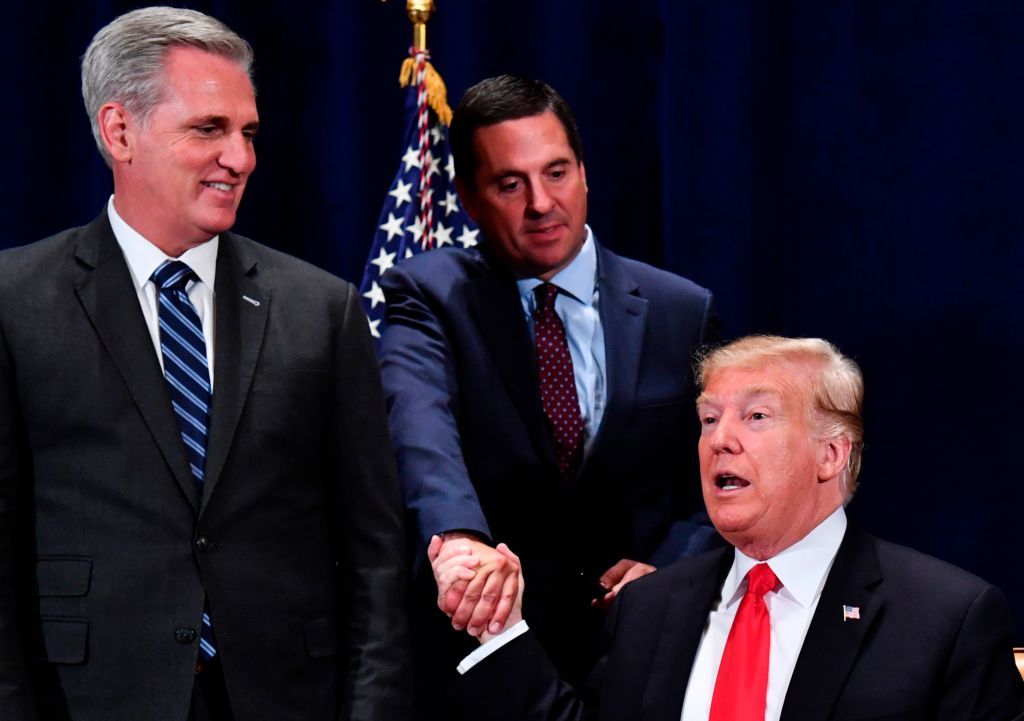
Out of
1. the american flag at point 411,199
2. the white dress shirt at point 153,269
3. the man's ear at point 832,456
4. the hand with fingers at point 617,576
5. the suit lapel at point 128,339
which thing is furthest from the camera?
the american flag at point 411,199

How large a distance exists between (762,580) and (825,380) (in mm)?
344

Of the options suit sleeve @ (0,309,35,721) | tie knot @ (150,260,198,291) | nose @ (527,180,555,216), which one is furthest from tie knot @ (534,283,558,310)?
suit sleeve @ (0,309,35,721)

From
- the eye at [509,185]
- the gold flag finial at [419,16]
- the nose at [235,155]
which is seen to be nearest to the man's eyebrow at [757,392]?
the eye at [509,185]

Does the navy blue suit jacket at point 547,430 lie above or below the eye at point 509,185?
below

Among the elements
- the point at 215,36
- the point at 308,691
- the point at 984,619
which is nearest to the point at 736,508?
the point at 984,619

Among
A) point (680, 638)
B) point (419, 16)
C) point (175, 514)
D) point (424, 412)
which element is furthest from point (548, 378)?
point (419, 16)

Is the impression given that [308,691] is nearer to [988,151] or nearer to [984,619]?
[984,619]

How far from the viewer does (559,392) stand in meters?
2.90

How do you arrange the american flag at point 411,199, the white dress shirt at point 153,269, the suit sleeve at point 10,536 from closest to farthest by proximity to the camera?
the suit sleeve at point 10,536 → the white dress shirt at point 153,269 → the american flag at point 411,199

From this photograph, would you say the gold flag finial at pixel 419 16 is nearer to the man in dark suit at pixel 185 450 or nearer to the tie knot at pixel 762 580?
the man in dark suit at pixel 185 450

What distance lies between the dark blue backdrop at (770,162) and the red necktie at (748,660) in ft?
4.96

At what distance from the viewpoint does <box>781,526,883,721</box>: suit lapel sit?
223 centimetres

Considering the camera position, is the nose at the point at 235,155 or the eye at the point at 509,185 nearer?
the nose at the point at 235,155

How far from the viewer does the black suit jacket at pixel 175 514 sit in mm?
2176
